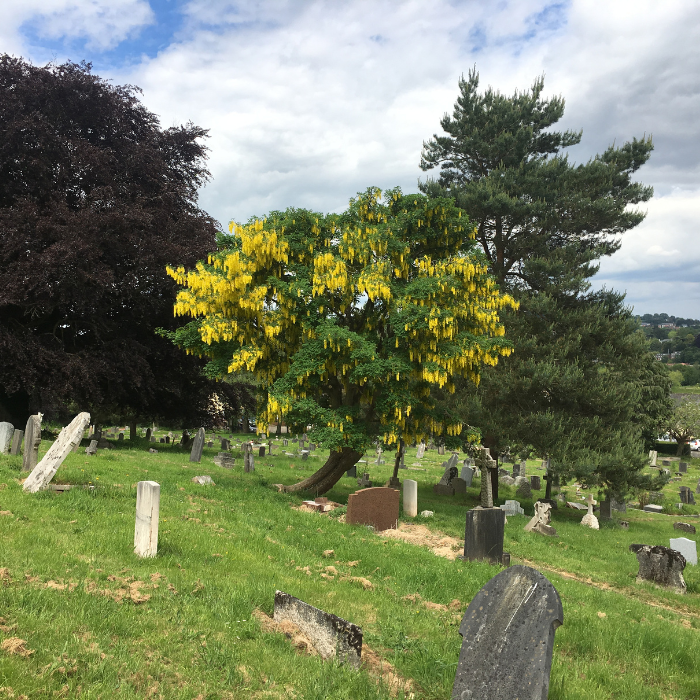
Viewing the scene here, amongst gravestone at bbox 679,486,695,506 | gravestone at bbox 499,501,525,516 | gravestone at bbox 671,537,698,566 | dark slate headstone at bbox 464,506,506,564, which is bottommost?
gravestone at bbox 679,486,695,506

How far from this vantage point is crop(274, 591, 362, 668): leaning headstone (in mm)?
5418

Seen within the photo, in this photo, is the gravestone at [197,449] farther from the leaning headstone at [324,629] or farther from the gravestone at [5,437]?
the leaning headstone at [324,629]

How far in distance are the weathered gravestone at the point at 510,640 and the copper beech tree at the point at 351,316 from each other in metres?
9.61

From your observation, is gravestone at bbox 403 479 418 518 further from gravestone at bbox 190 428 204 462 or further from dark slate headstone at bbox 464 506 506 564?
gravestone at bbox 190 428 204 462

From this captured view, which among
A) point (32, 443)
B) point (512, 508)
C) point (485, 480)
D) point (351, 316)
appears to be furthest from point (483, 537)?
point (32, 443)

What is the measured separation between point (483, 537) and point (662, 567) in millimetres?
4036

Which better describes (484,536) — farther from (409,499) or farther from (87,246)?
(87,246)

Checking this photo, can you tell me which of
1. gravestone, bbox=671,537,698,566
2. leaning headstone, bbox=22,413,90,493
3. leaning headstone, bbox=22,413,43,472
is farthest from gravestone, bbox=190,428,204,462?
gravestone, bbox=671,537,698,566

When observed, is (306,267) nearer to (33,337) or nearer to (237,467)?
(237,467)

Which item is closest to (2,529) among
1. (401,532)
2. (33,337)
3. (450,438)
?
(401,532)

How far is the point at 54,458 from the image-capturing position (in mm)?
10875

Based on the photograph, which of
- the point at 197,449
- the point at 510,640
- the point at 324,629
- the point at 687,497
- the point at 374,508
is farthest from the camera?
the point at 687,497

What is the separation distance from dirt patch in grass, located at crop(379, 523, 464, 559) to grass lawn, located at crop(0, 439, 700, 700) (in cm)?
12

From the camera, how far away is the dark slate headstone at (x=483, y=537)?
1063 centimetres
